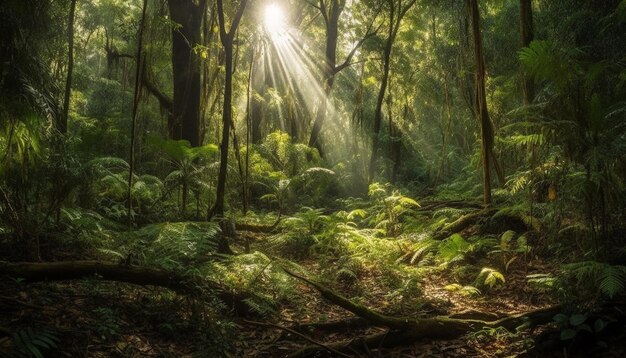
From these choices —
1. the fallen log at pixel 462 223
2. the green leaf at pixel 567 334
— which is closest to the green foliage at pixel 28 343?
the green leaf at pixel 567 334

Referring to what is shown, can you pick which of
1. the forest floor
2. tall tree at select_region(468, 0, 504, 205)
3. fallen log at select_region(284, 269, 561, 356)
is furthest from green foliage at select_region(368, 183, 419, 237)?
fallen log at select_region(284, 269, 561, 356)

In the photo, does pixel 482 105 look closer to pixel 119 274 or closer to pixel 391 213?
pixel 391 213

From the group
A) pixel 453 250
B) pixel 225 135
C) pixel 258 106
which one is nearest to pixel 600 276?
pixel 453 250

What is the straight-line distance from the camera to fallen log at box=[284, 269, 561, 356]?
11.8 feet

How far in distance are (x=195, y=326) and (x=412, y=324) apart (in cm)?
193

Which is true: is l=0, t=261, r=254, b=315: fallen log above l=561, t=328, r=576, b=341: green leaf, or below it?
above

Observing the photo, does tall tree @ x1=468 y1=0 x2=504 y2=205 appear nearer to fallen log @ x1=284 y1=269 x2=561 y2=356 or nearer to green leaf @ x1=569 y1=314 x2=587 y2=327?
fallen log @ x1=284 y1=269 x2=561 y2=356

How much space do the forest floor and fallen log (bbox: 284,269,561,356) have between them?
7cm

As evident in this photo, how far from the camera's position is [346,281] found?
589 cm

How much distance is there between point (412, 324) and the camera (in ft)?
12.5

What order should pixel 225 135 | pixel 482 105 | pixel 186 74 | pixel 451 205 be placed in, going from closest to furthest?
pixel 225 135 → pixel 482 105 → pixel 451 205 → pixel 186 74

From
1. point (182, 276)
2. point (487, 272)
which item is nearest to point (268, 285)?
point (182, 276)

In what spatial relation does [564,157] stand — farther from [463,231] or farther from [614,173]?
[463,231]

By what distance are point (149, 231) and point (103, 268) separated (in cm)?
119
